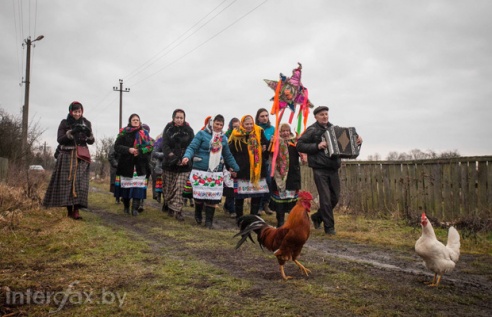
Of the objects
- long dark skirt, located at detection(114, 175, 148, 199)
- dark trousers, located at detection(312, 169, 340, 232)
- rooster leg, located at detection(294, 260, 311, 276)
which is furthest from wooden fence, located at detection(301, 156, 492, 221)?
long dark skirt, located at detection(114, 175, 148, 199)

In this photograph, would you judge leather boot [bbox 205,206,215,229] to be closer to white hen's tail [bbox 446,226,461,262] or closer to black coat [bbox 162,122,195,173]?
black coat [bbox 162,122,195,173]

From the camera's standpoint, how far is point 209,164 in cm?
675

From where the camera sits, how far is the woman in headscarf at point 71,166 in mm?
6414

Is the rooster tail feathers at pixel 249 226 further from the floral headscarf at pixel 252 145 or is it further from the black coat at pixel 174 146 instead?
the black coat at pixel 174 146

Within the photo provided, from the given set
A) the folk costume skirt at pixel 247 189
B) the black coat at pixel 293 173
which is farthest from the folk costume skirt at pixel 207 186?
the black coat at pixel 293 173

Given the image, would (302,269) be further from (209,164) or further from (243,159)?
(243,159)

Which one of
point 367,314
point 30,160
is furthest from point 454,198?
point 30,160

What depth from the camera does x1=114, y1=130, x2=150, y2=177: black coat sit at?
7.71 m

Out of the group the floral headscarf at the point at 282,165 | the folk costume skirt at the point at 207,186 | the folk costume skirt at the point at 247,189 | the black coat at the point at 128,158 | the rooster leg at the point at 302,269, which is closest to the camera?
the rooster leg at the point at 302,269

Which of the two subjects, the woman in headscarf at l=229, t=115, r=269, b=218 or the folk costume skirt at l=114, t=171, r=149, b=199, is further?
the folk costume skirt at l=114, t=171, r=149, b=199

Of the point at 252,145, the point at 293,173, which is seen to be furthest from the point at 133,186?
the point at 293,173

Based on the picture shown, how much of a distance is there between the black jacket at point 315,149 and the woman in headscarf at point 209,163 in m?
1.44

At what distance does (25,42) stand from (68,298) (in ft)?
69.1

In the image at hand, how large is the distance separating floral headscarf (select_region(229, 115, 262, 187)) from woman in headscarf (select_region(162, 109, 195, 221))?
1.07m
